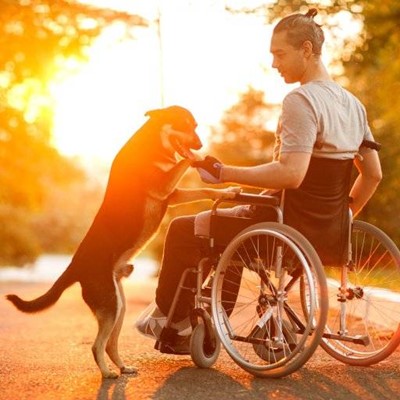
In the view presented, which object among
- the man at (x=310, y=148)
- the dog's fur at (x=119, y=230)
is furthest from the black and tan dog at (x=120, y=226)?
the man at (x=310, y=148)

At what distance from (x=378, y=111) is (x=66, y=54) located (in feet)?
20.3

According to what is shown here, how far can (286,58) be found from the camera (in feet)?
16.4

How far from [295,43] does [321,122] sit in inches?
18.0

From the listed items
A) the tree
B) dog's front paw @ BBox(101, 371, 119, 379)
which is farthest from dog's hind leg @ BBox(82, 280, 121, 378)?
the tree

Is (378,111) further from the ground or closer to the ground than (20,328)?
further from the ground

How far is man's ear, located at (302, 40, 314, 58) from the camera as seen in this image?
16.3ft

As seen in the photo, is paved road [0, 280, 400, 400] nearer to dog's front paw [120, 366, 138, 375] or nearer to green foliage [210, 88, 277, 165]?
dog's front paw [120, 366, 138, 375]

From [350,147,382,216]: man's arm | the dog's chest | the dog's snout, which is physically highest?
the dog's snout

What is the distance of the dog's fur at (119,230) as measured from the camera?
522 cm

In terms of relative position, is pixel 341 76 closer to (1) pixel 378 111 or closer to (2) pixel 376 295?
(1) pixel 378 111

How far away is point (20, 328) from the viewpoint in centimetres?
864

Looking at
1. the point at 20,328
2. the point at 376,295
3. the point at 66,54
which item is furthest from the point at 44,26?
the point at 376,295

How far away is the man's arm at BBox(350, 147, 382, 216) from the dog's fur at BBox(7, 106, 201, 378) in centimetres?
103

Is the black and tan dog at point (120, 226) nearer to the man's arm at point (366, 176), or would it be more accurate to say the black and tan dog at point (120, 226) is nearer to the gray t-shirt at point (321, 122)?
the gray t-shirt at point (321, 122)
